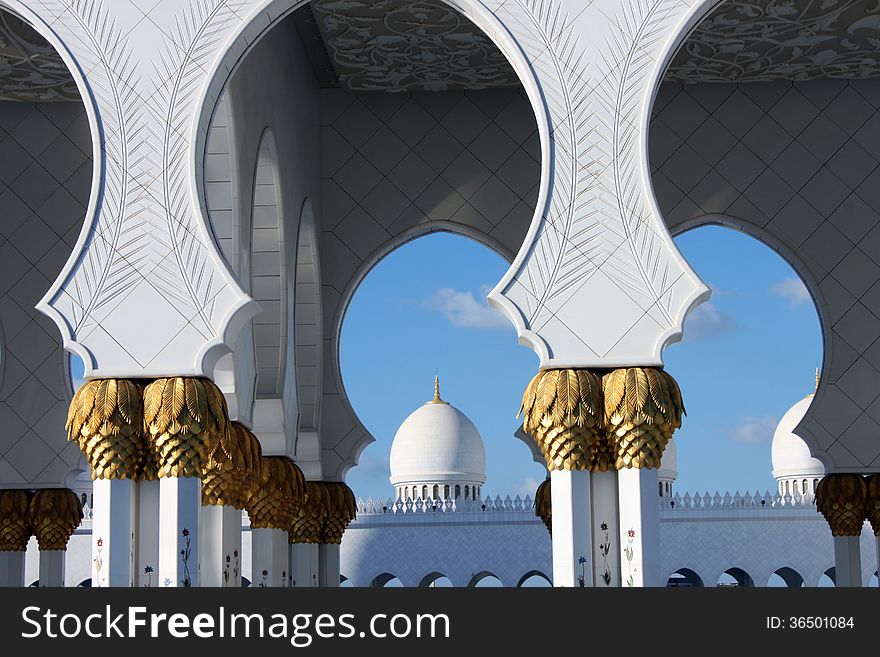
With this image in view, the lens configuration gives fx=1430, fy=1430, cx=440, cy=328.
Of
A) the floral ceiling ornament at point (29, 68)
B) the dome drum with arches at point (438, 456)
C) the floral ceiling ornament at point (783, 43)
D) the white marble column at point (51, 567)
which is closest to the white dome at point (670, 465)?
the dome drum with arches at point (438, 456)

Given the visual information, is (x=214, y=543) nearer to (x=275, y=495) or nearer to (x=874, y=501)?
(x=275, y=495)

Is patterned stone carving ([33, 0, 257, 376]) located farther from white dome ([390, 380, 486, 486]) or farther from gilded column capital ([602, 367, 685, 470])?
white dome ([390, 380, 486, 486])

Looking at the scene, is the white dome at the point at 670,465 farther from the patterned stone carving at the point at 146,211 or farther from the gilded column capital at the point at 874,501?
the patterned stone carving at the point at 146,211

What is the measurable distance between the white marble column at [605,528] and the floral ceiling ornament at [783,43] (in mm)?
4643

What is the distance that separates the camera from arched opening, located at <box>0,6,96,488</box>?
11812 mm

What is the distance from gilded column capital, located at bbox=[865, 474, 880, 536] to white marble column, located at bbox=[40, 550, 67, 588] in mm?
6676

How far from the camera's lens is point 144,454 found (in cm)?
752

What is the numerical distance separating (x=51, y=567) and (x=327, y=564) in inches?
94.5

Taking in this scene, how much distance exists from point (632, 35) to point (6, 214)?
6375 mm

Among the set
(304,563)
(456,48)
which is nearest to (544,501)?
(304,563)

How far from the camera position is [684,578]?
2464cm
